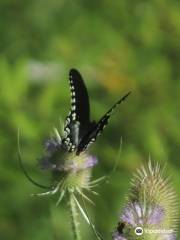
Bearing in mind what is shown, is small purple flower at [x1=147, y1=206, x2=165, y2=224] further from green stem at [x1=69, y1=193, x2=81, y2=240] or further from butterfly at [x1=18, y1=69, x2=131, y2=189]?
butterfly at [x1=18, y1=69, x2=131, y2=189]

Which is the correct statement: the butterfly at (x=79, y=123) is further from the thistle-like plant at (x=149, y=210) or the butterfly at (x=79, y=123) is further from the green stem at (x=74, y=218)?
the thistle-like plant at (x=149, y=210)

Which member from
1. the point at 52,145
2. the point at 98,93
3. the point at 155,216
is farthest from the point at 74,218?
the point at 98,93

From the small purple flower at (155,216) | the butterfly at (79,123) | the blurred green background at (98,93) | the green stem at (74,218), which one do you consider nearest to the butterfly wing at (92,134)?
the butterfly at (79,123)

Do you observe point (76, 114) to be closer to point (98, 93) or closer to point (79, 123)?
point (79, 123)

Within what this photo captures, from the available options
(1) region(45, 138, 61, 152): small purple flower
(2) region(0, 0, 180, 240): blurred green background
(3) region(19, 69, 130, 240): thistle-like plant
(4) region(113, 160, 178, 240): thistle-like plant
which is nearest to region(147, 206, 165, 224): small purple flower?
(4) region(113, 160, 178, 240): thistle-like plant

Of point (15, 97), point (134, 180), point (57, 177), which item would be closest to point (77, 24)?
point (15, 97)

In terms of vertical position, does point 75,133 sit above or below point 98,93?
below
